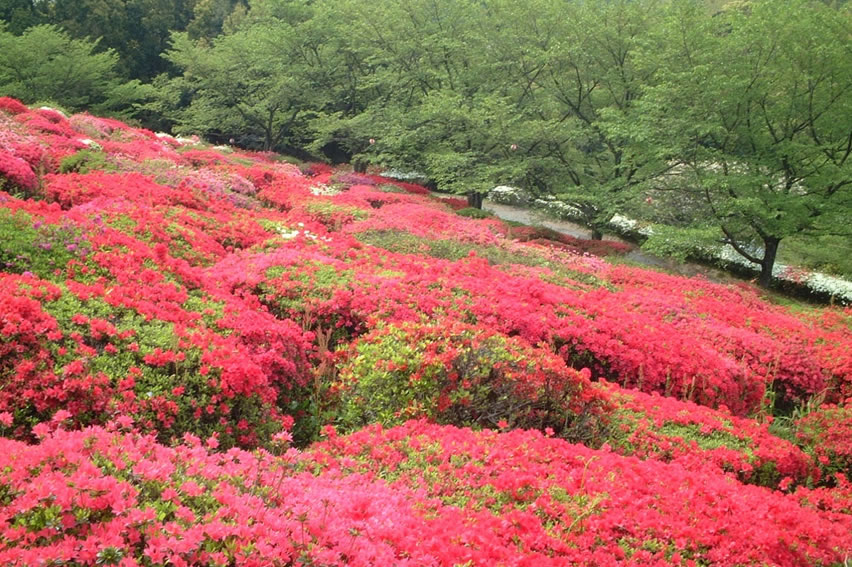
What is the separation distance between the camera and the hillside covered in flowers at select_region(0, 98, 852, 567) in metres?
2.77

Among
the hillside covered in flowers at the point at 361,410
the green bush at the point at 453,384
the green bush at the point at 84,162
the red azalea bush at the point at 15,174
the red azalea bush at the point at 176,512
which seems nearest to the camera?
the red azalea bush at the point at 176,512

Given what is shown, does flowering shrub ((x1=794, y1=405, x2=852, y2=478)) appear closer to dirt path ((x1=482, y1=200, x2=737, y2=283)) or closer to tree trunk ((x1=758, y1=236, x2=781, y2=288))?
dirt path ((x1=482, y1=200, x2=737, y2=283))

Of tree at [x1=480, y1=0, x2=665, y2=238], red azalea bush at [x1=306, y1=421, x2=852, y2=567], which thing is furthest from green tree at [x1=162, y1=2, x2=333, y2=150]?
red azalea bush at [x1=306, y1=421, x2=852, y2=567]

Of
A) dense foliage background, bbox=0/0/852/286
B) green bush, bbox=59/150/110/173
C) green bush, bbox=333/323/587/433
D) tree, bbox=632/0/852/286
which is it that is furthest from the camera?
dense foliage background, bbox=0/0/852/286

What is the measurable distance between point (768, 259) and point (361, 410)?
54.0 feet

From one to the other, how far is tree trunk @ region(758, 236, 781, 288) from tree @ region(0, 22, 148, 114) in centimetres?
3033

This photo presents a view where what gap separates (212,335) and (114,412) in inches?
53.4

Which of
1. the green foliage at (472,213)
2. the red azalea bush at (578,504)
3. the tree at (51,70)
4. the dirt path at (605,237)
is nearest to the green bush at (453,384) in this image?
the red azalea bush at (578,504)

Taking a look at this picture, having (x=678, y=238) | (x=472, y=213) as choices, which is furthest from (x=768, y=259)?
(x=472, y=213)

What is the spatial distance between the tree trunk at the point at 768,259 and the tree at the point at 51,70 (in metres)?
30.3

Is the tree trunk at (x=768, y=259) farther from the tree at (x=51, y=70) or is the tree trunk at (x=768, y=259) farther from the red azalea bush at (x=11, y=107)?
the tree at (x=51, y=70)

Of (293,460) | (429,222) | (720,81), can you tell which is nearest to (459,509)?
(293,460)

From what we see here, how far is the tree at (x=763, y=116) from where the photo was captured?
15289 mm

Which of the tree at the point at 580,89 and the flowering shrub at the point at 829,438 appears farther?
the tree at the point at 580,89
